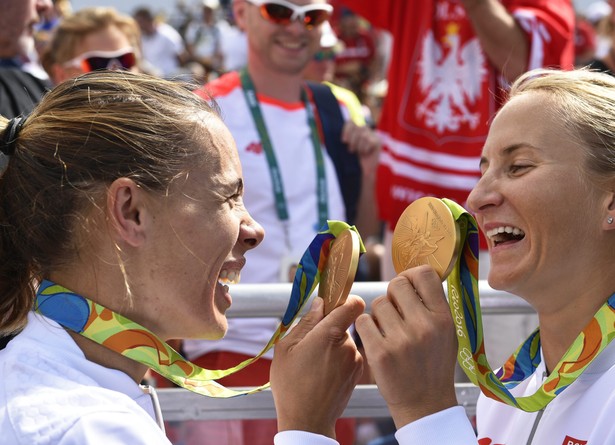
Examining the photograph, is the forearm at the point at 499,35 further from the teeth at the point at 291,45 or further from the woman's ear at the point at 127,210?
the woman's ear at the point at 127,210

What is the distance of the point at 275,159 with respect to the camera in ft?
11.6

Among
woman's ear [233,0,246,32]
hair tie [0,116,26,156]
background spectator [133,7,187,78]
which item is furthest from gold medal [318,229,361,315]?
background spectator [133,7,187,78]

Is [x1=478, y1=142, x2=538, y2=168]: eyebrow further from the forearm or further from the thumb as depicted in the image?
the forearm

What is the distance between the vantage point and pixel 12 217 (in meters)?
1.78

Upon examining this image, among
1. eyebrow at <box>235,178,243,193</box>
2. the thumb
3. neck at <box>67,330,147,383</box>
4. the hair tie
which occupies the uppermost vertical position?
the hair tie

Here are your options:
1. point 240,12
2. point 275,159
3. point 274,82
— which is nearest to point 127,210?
point 275,159

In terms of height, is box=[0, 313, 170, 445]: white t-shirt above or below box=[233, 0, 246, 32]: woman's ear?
above

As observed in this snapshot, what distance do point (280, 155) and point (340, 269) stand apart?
5.40 feet

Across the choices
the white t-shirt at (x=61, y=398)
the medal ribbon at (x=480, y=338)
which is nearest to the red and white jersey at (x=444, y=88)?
the medal ribbon at (x=480, y=338)

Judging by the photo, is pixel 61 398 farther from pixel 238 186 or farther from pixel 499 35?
pixel 499 35

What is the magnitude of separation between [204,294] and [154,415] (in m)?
0.25

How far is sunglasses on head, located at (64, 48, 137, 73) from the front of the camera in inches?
157

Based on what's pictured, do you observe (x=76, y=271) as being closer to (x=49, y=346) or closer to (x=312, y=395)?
(x=49, y=346)

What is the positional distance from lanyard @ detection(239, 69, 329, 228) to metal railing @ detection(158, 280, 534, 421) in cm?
99
